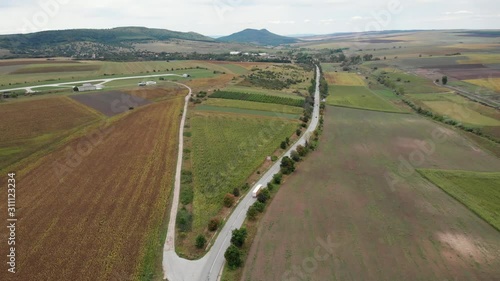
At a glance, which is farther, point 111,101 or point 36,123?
point 111,101

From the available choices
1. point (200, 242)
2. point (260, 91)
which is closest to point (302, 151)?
point (200, 242)

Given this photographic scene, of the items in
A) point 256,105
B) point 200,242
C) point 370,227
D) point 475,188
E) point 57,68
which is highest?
point 57,68

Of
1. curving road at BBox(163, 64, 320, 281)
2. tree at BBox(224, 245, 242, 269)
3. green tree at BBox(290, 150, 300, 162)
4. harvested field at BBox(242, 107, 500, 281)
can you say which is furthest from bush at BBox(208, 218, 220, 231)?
green tree at BBox(290, 150, 300, 162)

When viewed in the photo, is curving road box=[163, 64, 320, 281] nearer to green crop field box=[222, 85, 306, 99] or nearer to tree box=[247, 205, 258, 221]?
tree box=[247, 205, 258, 221]

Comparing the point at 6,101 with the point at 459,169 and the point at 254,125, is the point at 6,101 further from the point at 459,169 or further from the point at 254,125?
the point at 459,169

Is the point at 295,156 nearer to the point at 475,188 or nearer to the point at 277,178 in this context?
the point at 277,178

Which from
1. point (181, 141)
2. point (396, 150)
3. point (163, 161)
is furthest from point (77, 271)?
point (396, 150)

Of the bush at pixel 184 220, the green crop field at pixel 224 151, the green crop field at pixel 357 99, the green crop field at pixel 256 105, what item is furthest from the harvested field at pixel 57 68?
the bush at pixel 184 220
